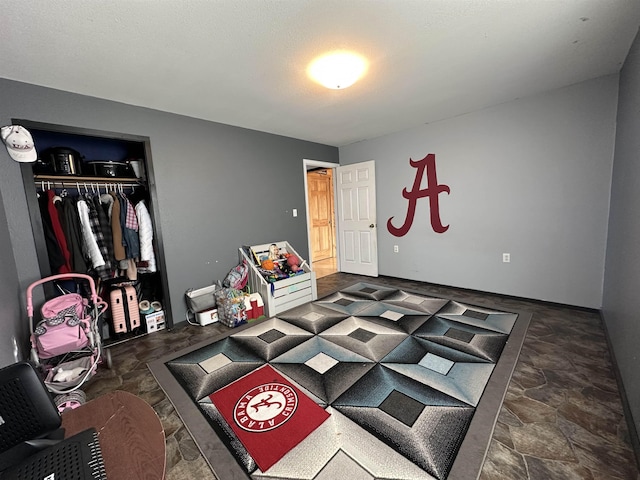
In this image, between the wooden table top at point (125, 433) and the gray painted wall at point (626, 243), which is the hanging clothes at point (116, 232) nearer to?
the wooden table top at point (125, 433)

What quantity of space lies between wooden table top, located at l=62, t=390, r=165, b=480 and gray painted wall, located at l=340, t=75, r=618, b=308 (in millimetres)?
3887

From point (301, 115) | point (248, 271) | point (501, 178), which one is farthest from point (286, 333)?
point (501, 178)

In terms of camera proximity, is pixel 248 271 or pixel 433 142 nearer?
pixel 248 271

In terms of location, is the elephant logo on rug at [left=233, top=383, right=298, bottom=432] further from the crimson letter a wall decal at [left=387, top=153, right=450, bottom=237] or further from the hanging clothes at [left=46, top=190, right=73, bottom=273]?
the crimson letter a wall decal at [left=387, top=153, right=450, bottom=237]

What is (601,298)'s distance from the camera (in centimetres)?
286

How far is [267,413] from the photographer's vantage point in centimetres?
171

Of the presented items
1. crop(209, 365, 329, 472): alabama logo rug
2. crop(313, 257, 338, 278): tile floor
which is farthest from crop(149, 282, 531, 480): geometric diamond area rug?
crop(313, 257, 338, 278): tile floor

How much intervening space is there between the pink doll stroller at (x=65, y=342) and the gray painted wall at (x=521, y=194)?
3974 millimetres

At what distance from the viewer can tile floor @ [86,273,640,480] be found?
1.35m

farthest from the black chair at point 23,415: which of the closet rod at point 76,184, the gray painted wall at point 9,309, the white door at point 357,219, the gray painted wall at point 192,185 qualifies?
the white door at point 357,219

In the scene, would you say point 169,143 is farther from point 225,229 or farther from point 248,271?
point 248,271

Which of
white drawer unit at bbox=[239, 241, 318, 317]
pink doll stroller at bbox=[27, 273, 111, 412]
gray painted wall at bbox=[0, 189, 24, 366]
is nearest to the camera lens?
gray painted wall at bbox=[0, 189, 24, 366]

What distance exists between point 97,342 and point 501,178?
446cm

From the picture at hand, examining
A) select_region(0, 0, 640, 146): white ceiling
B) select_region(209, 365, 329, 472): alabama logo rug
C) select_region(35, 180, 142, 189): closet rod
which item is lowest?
select_region(209, 365, 329, 472): alabama logo rug
